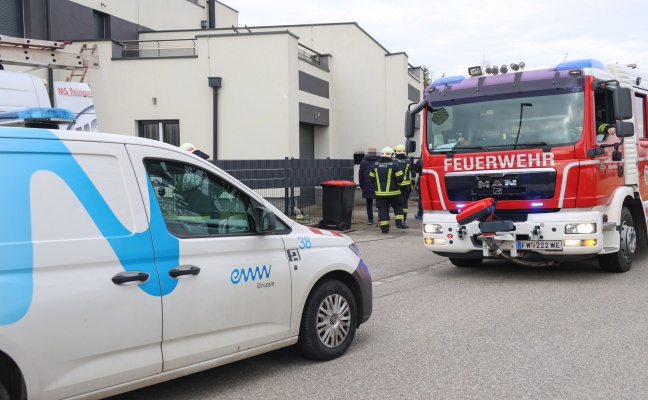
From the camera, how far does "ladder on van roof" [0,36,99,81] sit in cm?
665

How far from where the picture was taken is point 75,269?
3.55m

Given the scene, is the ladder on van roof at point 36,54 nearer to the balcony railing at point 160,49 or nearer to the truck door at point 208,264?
the truck door at point 208,264

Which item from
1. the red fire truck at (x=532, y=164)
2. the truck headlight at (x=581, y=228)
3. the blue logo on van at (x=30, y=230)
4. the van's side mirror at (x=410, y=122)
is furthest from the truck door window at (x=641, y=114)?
the blue logo on van at (x=30, y=230)

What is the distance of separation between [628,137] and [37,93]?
27.5ft

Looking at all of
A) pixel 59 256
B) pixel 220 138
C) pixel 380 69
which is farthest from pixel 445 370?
pixel 380 69

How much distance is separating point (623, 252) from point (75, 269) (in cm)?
783

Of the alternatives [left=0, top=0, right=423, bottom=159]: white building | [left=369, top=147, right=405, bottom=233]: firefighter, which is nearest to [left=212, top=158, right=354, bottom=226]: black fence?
[left=369, top=147, right=405, bottom=233]: firefighter

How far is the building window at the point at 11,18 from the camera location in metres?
16.5

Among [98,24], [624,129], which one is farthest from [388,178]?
[98,24]

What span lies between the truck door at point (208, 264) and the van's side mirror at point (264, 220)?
0.22ft

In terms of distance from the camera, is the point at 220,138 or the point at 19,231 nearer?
the point at 19,231

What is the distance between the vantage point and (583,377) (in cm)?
466

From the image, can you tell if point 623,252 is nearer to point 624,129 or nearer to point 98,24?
point 624,129

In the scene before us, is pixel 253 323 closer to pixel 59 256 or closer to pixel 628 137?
pixel 59 256
